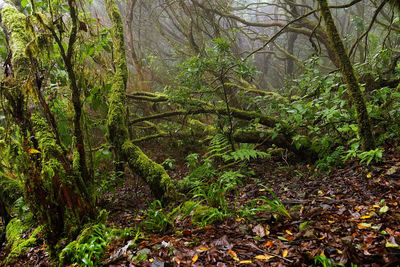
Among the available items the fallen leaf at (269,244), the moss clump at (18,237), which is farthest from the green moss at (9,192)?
the fallen leaf at (269,244)

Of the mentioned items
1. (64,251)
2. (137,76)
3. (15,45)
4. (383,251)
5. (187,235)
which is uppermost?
(137,76)

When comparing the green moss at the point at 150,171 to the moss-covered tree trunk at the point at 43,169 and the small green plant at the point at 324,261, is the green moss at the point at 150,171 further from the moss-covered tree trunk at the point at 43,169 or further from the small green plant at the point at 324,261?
the small green plant at the point at 324,261

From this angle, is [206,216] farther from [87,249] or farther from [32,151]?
[32,151]

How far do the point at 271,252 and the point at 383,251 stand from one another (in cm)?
78

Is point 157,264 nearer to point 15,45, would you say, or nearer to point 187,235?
point 187,235

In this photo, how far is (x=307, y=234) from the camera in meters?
2.05

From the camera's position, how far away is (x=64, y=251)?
2.03 metres

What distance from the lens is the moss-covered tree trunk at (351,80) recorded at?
10.3 ft

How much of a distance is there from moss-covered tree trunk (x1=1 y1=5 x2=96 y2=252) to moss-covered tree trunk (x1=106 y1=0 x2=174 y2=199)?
60.0 inches

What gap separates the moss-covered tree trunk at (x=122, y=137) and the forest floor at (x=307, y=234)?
0.64 metres

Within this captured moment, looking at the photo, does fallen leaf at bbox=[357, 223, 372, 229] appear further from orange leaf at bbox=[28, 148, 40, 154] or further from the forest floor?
orange leaf at bbox=[28, 148, 40, 154]

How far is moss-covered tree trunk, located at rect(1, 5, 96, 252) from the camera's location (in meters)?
2.22

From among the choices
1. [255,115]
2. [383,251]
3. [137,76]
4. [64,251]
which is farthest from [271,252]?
[137,76]

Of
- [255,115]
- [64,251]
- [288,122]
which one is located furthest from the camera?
[255,115]
